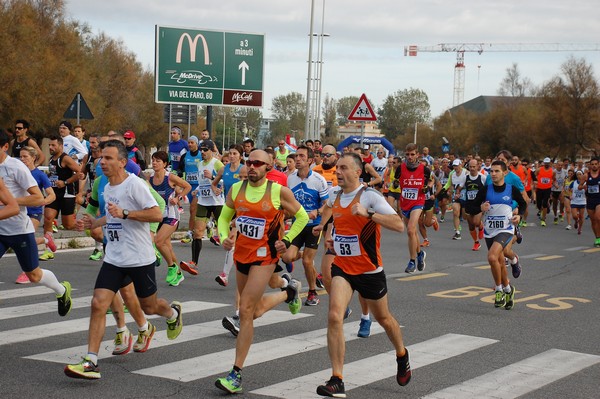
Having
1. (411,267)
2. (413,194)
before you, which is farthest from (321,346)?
(413,194)

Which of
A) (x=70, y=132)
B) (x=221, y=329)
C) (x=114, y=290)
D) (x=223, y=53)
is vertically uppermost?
(x=223, y=53)

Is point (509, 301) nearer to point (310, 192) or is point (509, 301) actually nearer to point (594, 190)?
point (310, 192)

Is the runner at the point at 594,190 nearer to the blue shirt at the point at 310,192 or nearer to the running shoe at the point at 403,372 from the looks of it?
the blue shirt at the point at 310,192

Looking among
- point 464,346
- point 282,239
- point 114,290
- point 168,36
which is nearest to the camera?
point 114,290

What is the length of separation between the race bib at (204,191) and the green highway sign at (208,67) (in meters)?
12.0

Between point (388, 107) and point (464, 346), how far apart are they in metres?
163

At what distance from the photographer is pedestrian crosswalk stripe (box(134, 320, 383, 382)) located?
7824mm

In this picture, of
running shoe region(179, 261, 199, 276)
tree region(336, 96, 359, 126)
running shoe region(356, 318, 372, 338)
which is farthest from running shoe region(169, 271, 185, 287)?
tree region(336, 96, 359, 126)

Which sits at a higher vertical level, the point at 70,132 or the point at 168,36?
the point at 168,36

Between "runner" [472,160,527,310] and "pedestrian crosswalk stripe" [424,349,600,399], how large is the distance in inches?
107

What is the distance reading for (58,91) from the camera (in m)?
51.7

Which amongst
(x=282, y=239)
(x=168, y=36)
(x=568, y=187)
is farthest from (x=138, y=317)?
(x=568, y=187)

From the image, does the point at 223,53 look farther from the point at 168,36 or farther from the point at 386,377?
the point at 386,377

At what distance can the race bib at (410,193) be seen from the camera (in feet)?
52.2
